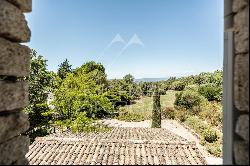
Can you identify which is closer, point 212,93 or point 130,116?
point 130,116

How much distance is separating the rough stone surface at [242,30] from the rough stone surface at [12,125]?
5.82ft

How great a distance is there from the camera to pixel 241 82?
70.2 inches

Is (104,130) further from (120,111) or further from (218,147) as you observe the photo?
(120,111)

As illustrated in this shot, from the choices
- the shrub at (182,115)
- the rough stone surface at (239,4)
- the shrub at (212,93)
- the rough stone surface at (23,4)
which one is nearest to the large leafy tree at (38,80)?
the shrub at (182,115)

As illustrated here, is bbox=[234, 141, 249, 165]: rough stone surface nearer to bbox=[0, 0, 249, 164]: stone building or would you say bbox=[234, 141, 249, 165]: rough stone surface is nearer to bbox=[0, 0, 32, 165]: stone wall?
bbox=[0, 0, 249, 164]: stone building

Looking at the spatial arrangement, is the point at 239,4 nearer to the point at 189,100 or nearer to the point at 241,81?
the point at 241,81

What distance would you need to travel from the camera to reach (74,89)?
15.7 metres

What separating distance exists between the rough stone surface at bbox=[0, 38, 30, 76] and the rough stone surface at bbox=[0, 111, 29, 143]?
1.14 feet

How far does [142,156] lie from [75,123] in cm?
565

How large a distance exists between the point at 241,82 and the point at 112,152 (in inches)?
Result: 314

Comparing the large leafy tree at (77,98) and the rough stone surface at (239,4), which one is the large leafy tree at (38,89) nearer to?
the large leafy tree at (77,98)

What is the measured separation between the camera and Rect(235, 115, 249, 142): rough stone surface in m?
1.72

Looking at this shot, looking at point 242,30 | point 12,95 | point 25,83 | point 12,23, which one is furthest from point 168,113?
point 242,30

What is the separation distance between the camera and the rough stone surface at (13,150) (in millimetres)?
2182
